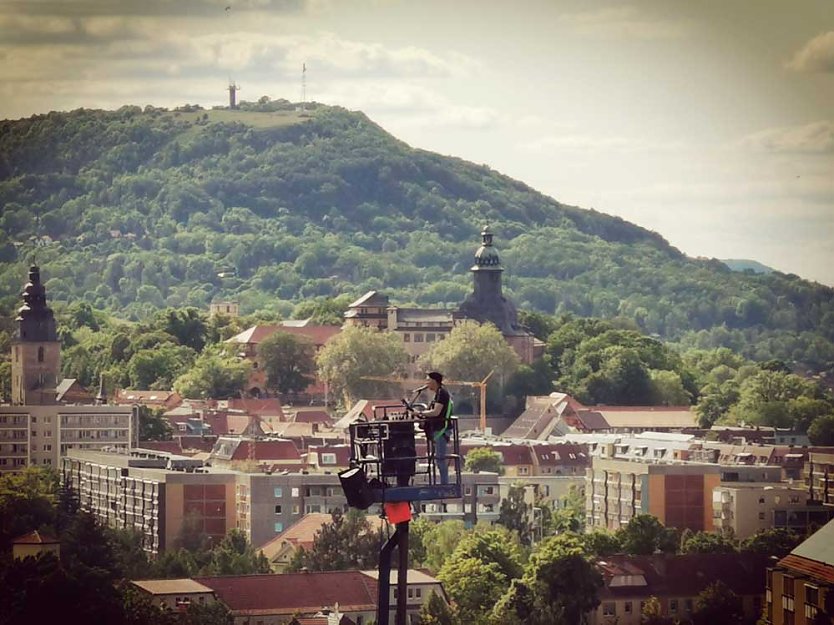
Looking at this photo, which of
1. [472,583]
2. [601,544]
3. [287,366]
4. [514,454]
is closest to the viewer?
[472,583]

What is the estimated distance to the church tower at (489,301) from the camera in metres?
126

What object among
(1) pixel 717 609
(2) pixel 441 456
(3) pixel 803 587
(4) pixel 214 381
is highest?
(2) pixel 441 456

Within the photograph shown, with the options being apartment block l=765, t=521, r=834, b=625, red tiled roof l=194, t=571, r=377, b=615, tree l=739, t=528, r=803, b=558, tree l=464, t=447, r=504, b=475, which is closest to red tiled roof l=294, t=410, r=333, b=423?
tree l=464, t=447, r=504, b=475

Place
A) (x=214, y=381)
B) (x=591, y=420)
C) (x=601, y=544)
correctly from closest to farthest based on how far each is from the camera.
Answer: (x=601, y=544), (x=591, y=420), (x=214, y=381)

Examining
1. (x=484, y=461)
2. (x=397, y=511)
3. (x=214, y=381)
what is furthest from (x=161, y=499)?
(x=397, y=511)

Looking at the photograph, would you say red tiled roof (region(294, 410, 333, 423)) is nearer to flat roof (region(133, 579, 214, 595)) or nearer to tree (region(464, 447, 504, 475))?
tree (region(464, 447, 504, 475))

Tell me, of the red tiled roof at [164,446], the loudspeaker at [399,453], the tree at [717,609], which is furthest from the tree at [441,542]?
the loudspeaker at [399,453]

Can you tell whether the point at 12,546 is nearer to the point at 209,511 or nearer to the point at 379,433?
the point at 209,511

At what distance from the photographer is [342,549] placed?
64.1 meters

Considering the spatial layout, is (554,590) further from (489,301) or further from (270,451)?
(489,301)

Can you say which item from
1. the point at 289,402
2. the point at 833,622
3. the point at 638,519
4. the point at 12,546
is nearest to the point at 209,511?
the point at 638,519

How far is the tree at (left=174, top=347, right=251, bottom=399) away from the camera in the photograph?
121 meters

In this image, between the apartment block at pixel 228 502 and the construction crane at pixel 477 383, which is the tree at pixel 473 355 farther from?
the apartment block at pixel 228 502

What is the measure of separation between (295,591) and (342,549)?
277 inches
